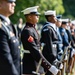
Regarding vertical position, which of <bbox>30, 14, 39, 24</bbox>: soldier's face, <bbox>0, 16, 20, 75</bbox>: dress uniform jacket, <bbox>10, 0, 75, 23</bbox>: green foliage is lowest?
<bbox>10, 0, 75, 23</bbox>: green foliage

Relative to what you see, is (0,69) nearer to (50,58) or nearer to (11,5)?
(11,5)

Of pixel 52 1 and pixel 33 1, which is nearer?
pixel 33 1

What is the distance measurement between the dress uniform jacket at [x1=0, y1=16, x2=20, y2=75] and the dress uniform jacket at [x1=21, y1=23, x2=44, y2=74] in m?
1.53

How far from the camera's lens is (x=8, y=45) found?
500 cm

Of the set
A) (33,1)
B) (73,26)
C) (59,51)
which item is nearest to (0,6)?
(59,51)

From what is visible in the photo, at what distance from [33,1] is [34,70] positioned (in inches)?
948

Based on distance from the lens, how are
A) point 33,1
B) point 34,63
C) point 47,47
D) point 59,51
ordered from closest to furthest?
1. point 34,63
2. point 47,47
3. point 59,51
4. point 33,1

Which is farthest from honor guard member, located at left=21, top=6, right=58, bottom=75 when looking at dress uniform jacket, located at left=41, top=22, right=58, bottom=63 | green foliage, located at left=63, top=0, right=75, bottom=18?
green foliage, located at left=63, top=0, right=75, bottom=18

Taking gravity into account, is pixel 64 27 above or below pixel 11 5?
below

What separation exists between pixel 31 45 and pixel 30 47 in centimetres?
5

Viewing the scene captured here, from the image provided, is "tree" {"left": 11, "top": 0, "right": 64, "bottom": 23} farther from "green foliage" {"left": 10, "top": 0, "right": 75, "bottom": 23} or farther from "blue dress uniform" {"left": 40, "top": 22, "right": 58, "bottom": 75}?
"blue dress uniform" {"left": 40, "top": 22, "right": 58, "bottom": 75}

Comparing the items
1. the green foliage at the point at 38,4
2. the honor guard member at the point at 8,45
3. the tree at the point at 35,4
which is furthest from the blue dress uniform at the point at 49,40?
the tree at the point at 35,4

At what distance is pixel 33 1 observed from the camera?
101 ft

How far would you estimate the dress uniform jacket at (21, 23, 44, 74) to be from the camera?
6648 mm
